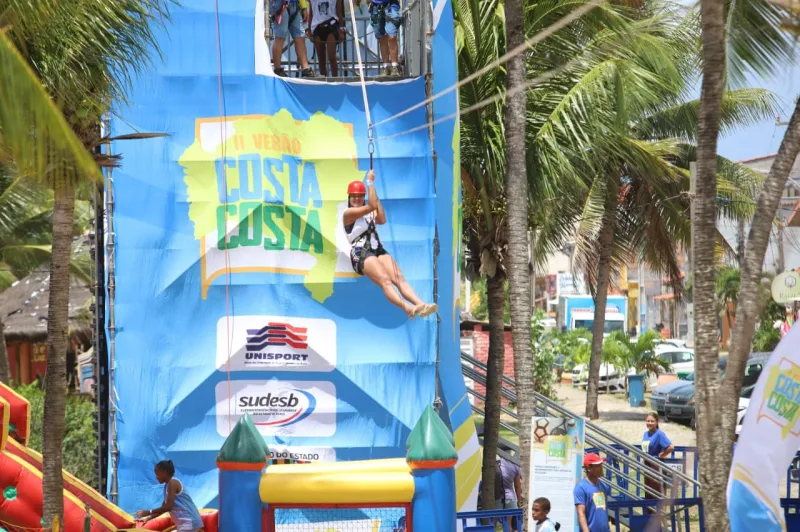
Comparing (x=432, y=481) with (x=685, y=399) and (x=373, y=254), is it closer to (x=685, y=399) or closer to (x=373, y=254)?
(x=373, y=254)

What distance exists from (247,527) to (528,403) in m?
3.47

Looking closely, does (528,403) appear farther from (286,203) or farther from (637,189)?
(637,189)

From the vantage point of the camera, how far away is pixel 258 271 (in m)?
14.8

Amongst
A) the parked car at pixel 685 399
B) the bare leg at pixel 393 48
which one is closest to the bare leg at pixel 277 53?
the bare leg at pixel 393 48

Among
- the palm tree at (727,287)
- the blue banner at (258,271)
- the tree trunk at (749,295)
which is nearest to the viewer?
the tree trunk at (749,295)

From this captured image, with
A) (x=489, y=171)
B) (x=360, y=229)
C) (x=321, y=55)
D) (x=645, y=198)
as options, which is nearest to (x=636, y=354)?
(x=645, y=198)

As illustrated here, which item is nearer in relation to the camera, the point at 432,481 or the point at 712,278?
the point at 712,278

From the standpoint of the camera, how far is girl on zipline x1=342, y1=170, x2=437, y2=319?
1274 cm

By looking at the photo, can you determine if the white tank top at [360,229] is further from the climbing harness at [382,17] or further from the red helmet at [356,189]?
the climbing harness at [382,17]

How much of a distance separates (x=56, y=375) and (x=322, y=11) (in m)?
6.88

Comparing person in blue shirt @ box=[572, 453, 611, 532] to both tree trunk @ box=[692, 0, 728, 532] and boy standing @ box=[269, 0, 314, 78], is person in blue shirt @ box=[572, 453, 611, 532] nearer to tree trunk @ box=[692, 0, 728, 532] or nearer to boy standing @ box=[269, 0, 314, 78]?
tree trunk @ box=[692, 0, 728, 532]

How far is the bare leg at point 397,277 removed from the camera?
13438mm

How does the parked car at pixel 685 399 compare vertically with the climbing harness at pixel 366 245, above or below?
below

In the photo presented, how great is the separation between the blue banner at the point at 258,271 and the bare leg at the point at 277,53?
286 millimetres
